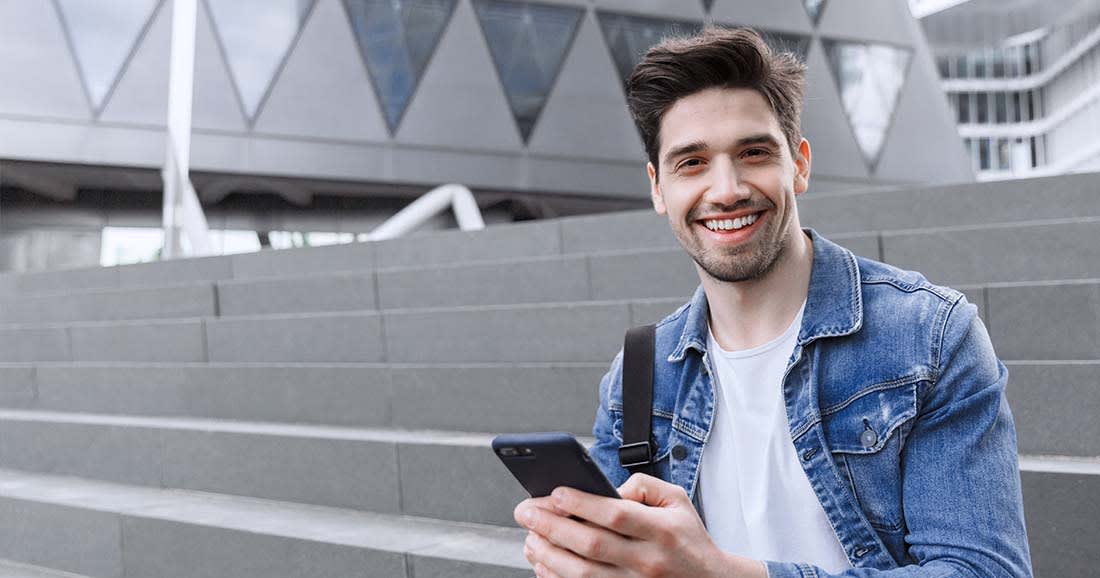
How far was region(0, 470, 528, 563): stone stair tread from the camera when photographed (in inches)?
154

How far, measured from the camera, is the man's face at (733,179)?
2051 millimetres

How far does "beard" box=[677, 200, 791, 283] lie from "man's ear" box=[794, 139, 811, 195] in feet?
0.45

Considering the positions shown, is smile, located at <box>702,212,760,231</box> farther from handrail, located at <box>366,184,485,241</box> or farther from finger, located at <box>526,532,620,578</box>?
handrail, located at <box>366,184,485,241</box>

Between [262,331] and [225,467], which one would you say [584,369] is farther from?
[262,331]

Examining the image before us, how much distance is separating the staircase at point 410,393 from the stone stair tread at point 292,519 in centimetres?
2

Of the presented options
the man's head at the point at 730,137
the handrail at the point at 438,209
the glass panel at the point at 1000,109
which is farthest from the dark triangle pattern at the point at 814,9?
the glass panel at the point at 1000,109

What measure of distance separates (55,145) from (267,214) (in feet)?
15.3

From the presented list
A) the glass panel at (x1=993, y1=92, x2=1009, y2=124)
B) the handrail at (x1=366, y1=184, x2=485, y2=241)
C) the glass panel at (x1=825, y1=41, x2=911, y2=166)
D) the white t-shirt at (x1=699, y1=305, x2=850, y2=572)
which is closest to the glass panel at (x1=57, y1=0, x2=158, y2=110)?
the handrail at (x1=366, y1=184, x2=485, y2=241)

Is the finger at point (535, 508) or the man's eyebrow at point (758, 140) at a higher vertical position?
the man's eyebrow at point (758, 140)

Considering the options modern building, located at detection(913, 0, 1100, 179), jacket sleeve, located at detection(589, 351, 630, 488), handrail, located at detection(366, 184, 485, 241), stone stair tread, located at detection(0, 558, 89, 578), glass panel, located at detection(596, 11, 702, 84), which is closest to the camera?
jacket sleeve, located at detection(589, 351, 630, 488)

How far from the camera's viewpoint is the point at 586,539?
172 cm

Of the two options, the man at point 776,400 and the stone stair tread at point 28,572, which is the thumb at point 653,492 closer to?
the man at point 776,400

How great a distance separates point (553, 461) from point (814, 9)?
23.1 meters

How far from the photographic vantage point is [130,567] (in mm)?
4875
